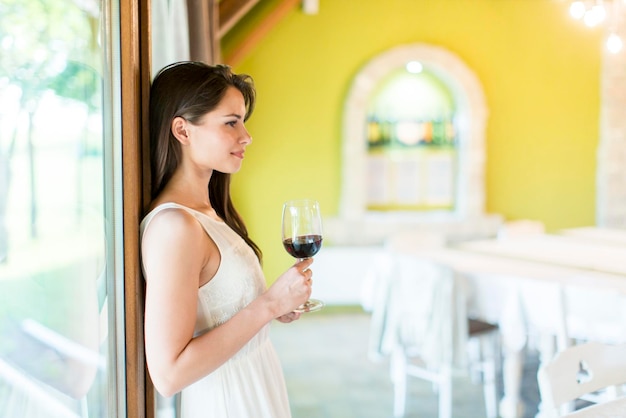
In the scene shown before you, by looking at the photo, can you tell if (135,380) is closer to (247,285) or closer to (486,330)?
(247,285)

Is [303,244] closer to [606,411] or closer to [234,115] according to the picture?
[234,115]

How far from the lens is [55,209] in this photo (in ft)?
3.78

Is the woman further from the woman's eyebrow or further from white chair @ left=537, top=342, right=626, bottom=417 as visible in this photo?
white chair @ left=537, top=342, right=626, bottom=417

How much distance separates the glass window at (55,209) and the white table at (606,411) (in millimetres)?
977

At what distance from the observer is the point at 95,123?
1.31 meters

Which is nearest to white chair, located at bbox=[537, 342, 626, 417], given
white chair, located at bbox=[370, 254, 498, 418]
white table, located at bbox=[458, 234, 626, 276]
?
white table, located at bbox=[458, 234, 626, 276]

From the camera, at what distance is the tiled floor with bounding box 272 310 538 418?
139 inches

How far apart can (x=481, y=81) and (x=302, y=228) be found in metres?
4.75

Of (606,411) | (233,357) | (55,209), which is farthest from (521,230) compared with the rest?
(55,209)

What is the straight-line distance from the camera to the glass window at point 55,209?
0.99m

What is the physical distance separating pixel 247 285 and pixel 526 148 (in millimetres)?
5066

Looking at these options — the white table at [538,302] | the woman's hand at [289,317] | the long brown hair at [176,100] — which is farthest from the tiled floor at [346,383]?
the long brown hair at [176,100]

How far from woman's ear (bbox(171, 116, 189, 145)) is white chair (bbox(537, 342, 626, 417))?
0.96 metres

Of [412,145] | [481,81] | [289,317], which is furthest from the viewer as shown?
[412,145]
